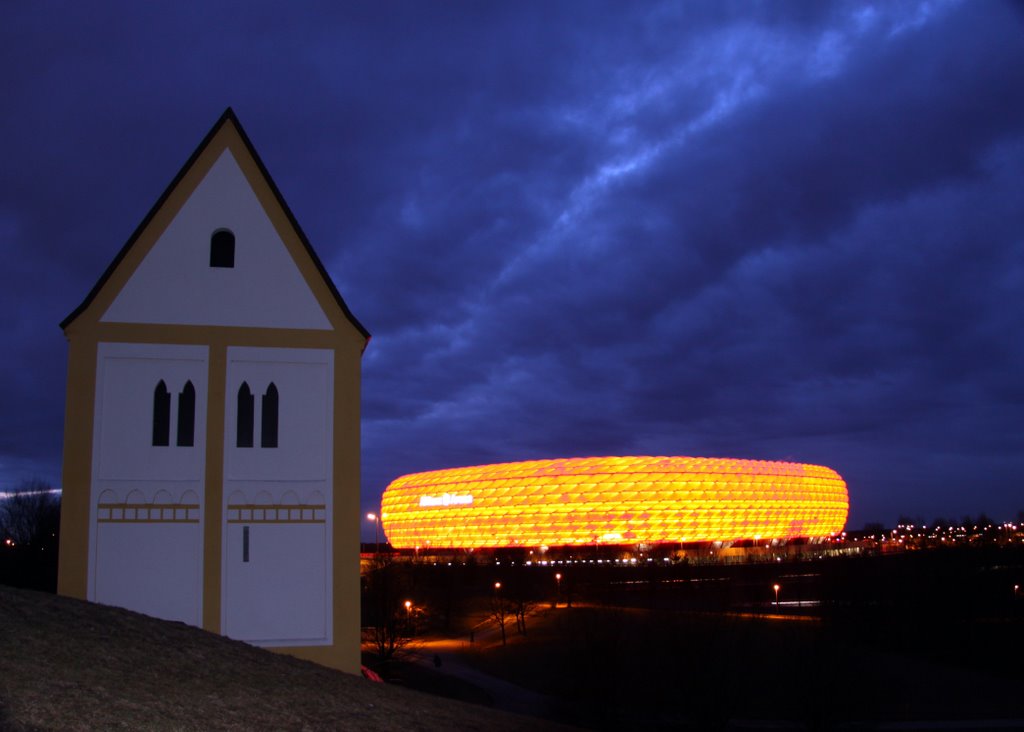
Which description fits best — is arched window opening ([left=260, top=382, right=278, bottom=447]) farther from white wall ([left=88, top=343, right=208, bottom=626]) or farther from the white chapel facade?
white wall ([left=88, top=343, right=208, bottom=626])

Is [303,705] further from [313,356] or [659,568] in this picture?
[659,568]

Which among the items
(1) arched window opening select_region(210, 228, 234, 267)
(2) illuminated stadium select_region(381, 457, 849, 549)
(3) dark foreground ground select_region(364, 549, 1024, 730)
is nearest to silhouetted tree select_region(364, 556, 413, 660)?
(3) dark foreground ground select_region(364, 549, 1024, 730)

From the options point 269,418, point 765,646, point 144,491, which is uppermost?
point 269,418

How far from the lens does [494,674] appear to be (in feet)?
151

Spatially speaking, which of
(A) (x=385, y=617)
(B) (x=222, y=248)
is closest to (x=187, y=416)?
(B) (x=222, y=248)

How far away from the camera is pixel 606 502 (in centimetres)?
11625

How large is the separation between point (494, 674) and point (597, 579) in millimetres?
24764

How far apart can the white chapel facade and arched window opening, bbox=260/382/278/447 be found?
0.14ft

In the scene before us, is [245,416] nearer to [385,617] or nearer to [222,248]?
[222,248]

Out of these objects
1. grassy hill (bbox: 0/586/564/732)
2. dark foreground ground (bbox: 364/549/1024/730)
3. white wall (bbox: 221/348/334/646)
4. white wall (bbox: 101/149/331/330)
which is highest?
white wall (bbox: 101/149/331/330)

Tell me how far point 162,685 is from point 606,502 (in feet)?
354

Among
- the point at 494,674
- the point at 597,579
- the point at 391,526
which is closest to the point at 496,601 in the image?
the point at 597,579

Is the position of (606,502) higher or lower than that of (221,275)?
lower

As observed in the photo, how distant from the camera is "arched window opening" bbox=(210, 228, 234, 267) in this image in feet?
61.2
